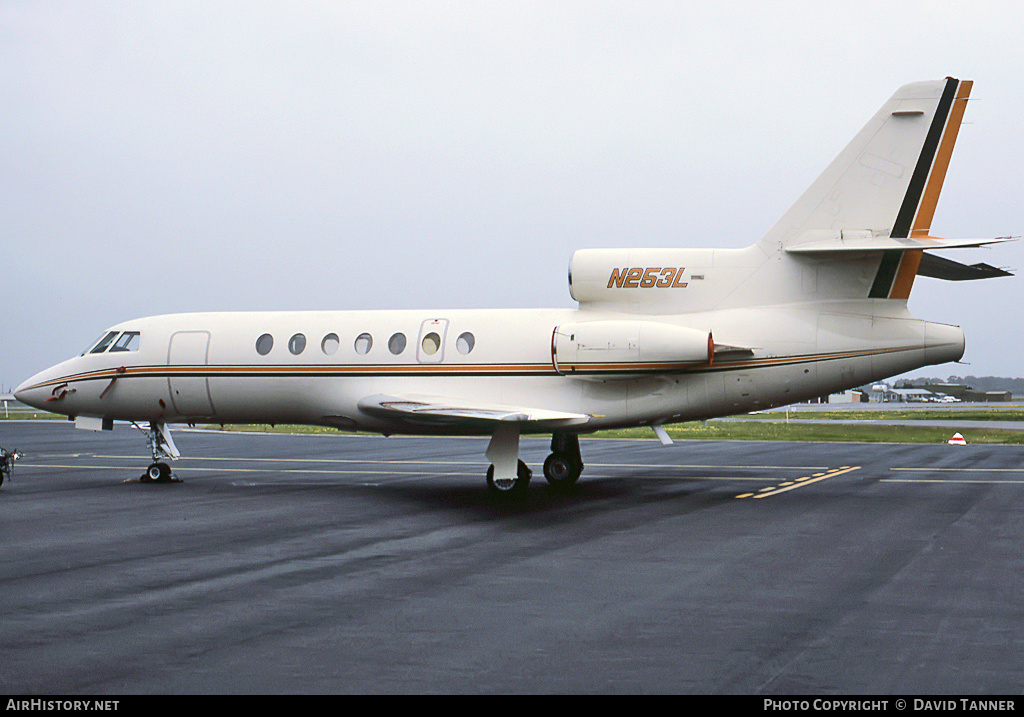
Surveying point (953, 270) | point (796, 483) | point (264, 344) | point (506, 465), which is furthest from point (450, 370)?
point (953, 270)

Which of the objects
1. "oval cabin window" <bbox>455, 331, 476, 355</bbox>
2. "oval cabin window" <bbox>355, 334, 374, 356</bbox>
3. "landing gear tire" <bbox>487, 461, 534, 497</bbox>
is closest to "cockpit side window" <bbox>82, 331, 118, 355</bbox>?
"oval cabin window" <bbox>355, 334, 374, 356</bbox>

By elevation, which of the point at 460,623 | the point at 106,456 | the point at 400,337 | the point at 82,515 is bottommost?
the point at 106,456

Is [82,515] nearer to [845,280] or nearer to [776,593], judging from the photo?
[776,593]

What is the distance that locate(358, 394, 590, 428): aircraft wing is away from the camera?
1545 centimetres

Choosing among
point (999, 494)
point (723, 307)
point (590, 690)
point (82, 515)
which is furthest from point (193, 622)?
point (999, 494)

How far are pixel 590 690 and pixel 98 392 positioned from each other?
17.5 meters

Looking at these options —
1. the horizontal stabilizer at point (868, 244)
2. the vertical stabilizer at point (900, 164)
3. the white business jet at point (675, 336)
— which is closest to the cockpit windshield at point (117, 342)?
the white business jet at point (675, 336)

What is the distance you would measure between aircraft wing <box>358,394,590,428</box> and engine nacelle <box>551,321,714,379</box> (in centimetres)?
99

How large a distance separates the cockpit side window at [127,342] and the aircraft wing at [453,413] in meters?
6.20

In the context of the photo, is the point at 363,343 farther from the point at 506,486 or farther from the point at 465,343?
the point at 506,486

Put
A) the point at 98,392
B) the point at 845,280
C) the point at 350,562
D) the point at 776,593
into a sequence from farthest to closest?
the point at 98,392 < the point at 845,280 < the point at 350,562 < the point at 776,593

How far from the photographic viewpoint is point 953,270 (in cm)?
1702

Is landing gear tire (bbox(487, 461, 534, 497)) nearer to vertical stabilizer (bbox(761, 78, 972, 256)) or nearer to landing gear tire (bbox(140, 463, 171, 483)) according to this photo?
vertical stabilizer (bbox(761, 78, 972, 256))

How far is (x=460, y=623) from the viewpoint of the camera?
311 inches
